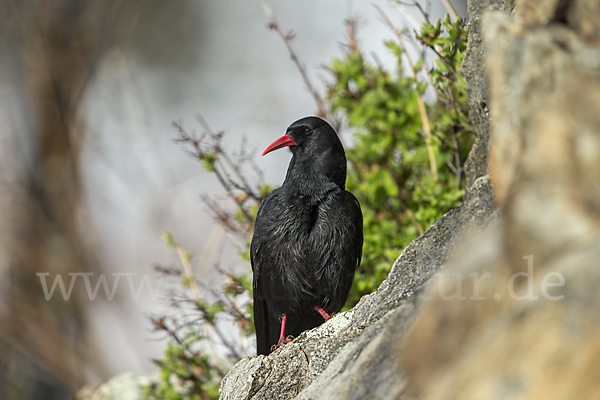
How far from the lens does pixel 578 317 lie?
1.13m

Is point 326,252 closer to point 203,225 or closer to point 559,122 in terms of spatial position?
point 559,122

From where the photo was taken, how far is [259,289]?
11.2 feet

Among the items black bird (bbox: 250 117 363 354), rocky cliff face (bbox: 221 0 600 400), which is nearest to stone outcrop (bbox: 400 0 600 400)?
rocky cliff face (bbox: 221 0 600 400)

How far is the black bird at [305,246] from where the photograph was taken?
3.18 meters

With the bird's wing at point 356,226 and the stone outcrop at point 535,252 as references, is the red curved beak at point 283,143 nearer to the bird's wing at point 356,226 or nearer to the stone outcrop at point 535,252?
the bird's wing at point 356,226

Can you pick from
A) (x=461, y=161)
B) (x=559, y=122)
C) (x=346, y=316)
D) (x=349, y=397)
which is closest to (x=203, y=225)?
(x=461, y=161)

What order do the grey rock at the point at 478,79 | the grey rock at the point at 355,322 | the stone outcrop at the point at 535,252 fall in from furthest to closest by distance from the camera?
the grey rock at the point at 478,79 → the grey rock at the point at 355,322 → the stone outcrop at the point at 535,252

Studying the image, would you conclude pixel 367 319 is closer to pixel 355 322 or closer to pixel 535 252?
pixel 355 322

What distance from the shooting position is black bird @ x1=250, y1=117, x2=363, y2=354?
3178mm

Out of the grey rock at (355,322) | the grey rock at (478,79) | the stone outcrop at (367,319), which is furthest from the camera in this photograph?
the grey rock at (478,79)

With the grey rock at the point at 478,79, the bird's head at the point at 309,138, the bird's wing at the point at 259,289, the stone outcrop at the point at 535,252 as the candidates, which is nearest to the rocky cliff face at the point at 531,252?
the stone outcrop at the point at 535,252

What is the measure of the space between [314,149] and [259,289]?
2.99 ft

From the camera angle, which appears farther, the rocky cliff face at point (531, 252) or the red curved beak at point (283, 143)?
the red curved beak at point (283, 143)

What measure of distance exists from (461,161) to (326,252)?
153cm
